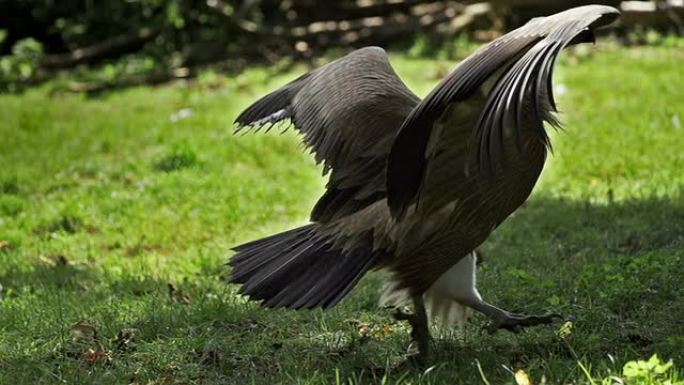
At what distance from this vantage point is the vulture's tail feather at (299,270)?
3947 mm

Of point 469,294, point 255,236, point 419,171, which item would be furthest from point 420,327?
point 255,236

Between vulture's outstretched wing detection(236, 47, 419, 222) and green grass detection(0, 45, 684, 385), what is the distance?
62 cm

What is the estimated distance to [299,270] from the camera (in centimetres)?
414

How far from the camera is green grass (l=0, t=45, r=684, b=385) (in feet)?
14.1

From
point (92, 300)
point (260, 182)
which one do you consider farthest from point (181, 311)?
point (260, 182)

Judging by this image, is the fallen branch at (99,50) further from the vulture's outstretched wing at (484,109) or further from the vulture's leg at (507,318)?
the vulture's outstretched wing at (484,109)

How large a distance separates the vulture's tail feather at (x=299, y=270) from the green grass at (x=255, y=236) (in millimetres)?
288

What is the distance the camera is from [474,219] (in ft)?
13.1

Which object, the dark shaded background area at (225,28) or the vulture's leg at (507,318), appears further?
the dark shaded background area at (225,28)

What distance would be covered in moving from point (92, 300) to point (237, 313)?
91 centimetres

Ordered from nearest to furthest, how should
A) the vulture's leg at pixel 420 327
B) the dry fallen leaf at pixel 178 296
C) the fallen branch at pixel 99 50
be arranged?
1. the vulture's leg at pixel 420 327
2. the dry fallen leaf at pixel 178 296
3. the fallen branch at pixel 99 50

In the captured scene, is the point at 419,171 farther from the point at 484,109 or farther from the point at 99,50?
the point at 99,50

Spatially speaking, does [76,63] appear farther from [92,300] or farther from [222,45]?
[92,300]

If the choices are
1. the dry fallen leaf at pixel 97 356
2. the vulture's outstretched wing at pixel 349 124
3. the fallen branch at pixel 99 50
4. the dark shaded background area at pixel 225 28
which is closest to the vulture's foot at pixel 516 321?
the vulture's outstretched wing at pixel 349 124
